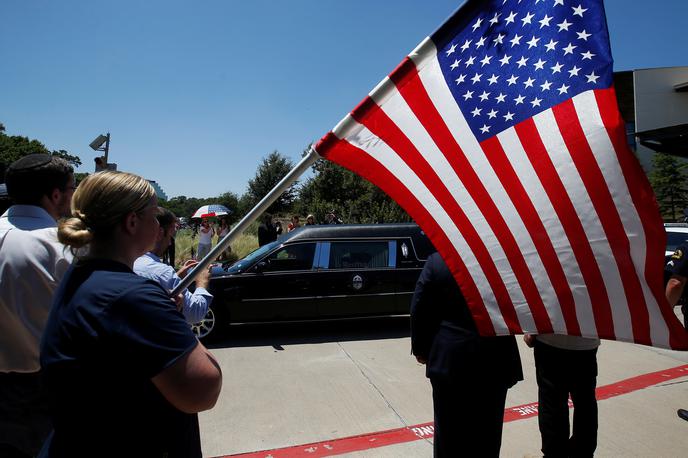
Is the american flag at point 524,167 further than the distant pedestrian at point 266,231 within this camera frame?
No

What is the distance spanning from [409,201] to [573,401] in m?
1.86

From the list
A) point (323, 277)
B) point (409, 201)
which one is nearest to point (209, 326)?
point (323, 277)

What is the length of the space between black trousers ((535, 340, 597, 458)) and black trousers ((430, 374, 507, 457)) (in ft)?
1.65

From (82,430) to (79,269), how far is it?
17.5 inches

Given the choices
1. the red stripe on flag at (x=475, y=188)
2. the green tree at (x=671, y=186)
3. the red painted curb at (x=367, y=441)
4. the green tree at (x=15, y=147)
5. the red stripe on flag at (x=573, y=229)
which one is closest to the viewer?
the red stripe on flag at (x=573, y=229)

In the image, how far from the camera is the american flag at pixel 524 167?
58.7 inches

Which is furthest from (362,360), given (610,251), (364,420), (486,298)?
(610,251)

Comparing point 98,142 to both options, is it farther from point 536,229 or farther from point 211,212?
point 536,229

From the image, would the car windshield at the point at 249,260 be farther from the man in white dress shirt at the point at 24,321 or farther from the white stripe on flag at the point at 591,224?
the white stripe on flag at the point at 591,224

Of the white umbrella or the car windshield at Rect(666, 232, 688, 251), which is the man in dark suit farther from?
the white umbrella

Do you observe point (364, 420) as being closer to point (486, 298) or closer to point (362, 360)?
point (362, 360)

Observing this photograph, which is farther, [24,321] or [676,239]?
[676,239]

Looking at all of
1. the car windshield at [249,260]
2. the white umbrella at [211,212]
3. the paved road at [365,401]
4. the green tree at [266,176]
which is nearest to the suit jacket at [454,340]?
the paved road at [365,401]

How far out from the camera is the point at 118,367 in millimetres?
1087
